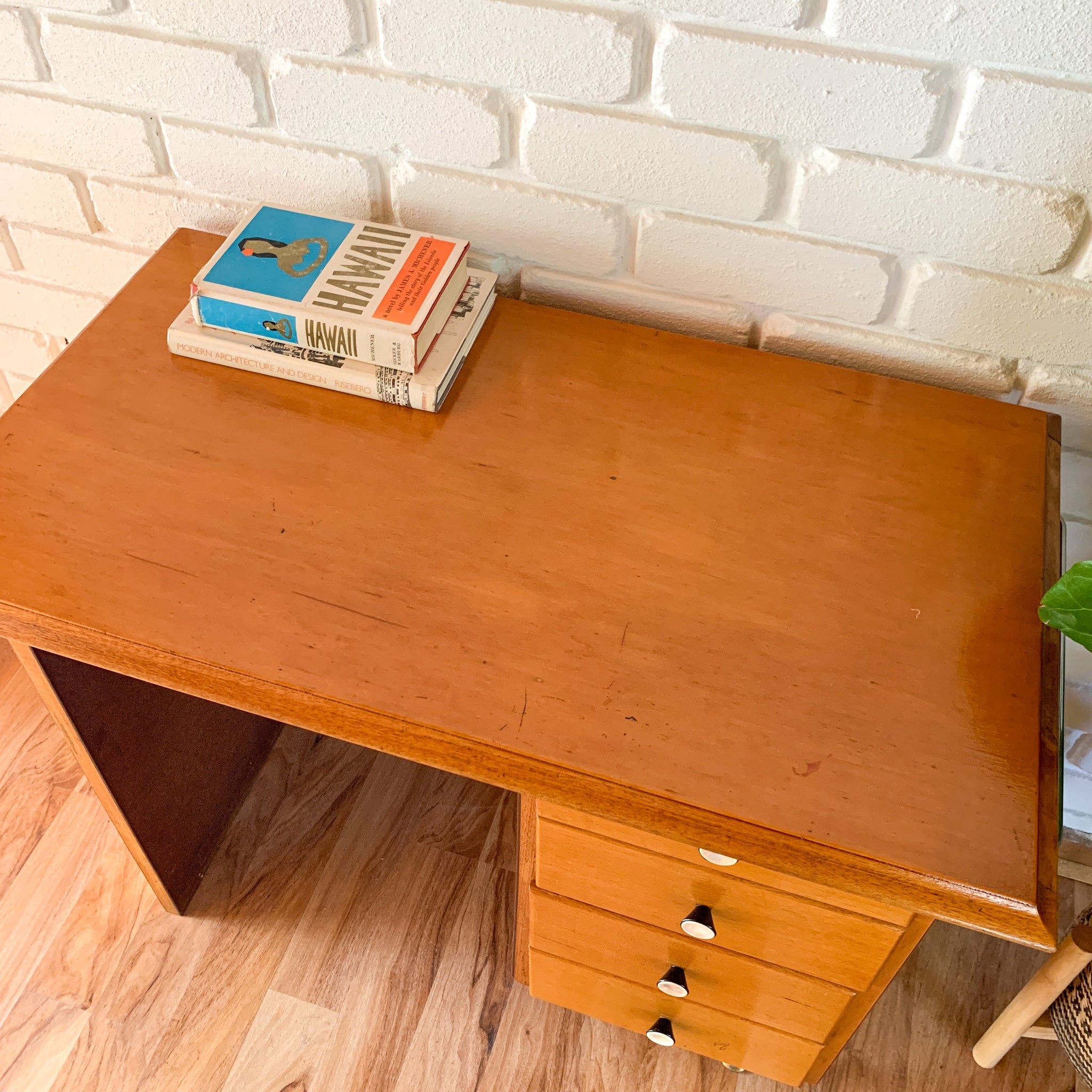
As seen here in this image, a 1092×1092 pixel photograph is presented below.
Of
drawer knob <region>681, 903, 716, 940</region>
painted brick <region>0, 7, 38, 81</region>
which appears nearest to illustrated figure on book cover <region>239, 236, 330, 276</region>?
painted brick <region>0, 7, 38, 81</region>

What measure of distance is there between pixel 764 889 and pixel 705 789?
0.58 feet

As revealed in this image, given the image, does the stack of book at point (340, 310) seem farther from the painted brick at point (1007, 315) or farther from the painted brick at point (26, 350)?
the painted brick at point (26, 350)

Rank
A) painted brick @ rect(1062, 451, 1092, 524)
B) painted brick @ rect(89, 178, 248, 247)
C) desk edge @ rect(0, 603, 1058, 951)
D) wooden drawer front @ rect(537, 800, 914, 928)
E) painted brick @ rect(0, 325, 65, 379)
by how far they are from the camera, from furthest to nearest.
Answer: painted brick @ rect(0, 325, 65, 379) → painted brick @ rect(89, 178, 248, 247) → painted brick @ rect(1062, 451, 1092, 524) → wooden drawer front @ rect(537, 800, 914, 928) → desk edge @ rect(0, 603, 1058, 951)

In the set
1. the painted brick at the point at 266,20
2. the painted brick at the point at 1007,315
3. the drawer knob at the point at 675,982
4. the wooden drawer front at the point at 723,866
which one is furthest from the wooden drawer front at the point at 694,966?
the painted brick at the point at 266,20

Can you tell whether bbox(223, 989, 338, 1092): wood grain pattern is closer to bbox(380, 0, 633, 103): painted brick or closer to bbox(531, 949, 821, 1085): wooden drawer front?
bbox(531, 949, 821, 1085): wooden drawer front

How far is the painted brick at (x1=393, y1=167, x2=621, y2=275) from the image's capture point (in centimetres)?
93

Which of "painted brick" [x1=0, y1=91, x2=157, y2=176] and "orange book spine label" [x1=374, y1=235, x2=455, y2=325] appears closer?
"orange book spine label" [x1=374, y1=235, x2=455, y2=325]

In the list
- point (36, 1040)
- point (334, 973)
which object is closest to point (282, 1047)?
point (334, 973)

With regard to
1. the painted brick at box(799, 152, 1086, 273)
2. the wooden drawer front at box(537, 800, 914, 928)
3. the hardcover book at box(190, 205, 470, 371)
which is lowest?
the wooden drawer front at box(537, 800, 914, 928)

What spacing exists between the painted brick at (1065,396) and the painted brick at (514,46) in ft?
1.50

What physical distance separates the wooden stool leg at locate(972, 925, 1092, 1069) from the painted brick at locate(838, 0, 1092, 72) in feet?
2.48

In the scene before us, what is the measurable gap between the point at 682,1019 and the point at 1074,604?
0.61m

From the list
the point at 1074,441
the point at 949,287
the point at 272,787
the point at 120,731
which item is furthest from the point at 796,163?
the point at 272,787

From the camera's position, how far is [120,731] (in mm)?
Result: 1024
